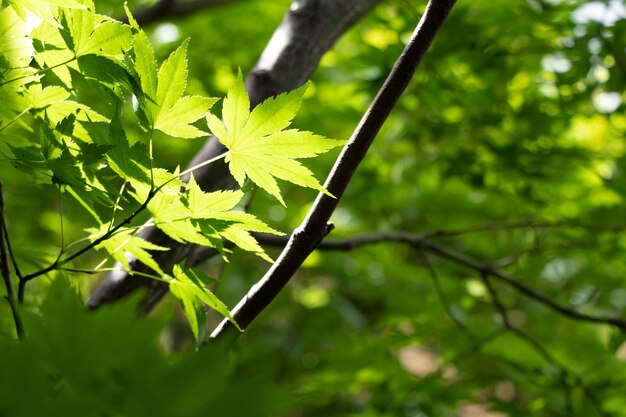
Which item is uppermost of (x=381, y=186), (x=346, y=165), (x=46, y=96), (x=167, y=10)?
(x=46, y=96)

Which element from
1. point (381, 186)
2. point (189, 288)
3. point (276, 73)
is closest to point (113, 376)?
point (189, 288)

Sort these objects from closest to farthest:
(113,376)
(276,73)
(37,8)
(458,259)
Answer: (113,376)
(37,8)
(276,73)
(458,259)

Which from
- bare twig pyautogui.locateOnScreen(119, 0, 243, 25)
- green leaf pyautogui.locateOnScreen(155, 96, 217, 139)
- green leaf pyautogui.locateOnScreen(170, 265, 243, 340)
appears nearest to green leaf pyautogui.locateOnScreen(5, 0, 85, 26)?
green leaf pyautogui.locateOnScreen(155, 96, 217, 139)

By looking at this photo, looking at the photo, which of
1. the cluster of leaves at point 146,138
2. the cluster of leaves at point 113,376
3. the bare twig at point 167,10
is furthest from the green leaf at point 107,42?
the bare twig at point 167,10

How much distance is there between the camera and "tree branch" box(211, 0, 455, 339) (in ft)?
1.66

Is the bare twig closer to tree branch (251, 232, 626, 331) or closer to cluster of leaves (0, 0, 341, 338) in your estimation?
tree branch (251, 232, 626, 331)

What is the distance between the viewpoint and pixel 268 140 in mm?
539

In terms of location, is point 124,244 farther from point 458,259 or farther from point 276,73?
point 458,259

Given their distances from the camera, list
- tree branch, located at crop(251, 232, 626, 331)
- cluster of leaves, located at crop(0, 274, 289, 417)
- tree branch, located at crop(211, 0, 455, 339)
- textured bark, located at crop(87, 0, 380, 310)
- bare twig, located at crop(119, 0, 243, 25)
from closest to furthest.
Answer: cluster of leaves, located at crop(0, 274, 289, 417)
tree branch, located at crop(211, 0, 455, 339)
textured bark, located at crop(87, 0, 380, 310)
tree branch, located at crop(251, 232, 626, 331)
bare twig, located at crop(119, 0, 243, 25)

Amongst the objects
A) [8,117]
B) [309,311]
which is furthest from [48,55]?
[309,311]

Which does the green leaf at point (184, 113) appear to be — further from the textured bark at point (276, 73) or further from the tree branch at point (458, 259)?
the tree branch at point (458, 259)

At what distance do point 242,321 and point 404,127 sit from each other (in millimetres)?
1055

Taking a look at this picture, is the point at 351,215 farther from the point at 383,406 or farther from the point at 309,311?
the point at 383,406

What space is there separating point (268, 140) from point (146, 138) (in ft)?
0.33
